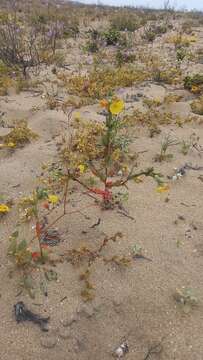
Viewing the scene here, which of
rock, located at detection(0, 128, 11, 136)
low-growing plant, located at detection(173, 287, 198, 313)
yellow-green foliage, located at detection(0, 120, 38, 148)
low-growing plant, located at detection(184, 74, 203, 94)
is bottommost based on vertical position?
low-growing plant, located at detection(173, 287, 198, 313)

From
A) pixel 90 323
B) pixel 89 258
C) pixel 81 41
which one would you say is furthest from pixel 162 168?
pixel 81 41

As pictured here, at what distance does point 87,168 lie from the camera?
3.88 metres

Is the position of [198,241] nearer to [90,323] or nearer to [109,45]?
[90,323]

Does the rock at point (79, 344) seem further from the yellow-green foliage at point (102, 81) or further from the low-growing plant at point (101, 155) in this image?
the yellow-green foliage at point (102, 81)

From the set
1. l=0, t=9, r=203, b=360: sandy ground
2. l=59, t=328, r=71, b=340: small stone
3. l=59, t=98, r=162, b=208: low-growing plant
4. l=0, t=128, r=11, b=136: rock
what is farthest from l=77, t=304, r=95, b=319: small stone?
l=0, t=128, r=11, b=136: rock

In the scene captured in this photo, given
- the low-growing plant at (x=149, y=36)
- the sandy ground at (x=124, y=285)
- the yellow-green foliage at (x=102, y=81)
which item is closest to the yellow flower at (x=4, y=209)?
the sandy ground at (x=124, y=285)

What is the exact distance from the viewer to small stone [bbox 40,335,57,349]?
2.45 m

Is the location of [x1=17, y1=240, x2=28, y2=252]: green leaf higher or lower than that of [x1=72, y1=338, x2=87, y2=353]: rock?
higher

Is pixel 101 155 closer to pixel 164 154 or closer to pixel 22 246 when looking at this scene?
pixel 164 154

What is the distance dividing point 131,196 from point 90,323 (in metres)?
1.30

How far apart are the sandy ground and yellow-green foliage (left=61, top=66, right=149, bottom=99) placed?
2.06 metres

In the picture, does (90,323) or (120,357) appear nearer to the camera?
(120,357)

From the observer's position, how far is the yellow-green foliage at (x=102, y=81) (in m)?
5.78

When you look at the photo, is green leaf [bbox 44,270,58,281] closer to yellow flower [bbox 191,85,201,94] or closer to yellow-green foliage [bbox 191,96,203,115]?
yellow-green foliage [bbox 191,96,203,115]
